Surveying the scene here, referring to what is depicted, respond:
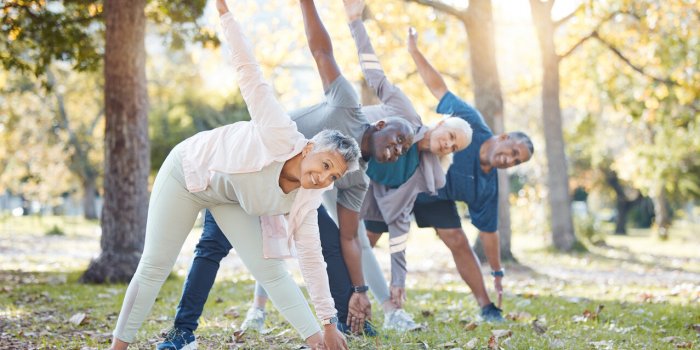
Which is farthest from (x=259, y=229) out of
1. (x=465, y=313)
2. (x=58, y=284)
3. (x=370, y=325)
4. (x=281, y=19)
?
(x=281, y=19)

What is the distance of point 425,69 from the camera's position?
611cm

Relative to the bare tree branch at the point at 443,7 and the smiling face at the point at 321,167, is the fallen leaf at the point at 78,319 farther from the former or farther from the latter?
the bare tree branch at the point at 443,7

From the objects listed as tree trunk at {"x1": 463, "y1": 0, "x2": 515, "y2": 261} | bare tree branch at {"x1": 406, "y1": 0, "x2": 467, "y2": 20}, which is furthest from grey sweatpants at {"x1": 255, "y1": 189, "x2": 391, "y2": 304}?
tree trunk at {"x1": 463, "y1": 0, "x2": 515, "y2": 261}

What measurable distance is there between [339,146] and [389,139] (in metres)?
0.76

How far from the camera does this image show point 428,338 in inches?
199

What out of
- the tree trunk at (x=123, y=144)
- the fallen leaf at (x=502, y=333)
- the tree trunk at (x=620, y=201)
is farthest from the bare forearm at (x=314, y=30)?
the tree trunk at (x=620, y=201)

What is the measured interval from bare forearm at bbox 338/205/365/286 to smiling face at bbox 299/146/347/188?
Answer: 1.15m

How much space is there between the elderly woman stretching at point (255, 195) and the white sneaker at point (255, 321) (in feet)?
4.50

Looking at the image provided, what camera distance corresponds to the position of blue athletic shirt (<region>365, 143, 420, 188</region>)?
214 inches

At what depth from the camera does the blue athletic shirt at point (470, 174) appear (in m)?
6.09

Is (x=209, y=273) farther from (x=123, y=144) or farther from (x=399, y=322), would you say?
(x=123, y=144)

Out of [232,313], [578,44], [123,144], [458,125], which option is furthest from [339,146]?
[578,44]

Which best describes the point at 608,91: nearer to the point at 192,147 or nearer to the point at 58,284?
the point at 58,284

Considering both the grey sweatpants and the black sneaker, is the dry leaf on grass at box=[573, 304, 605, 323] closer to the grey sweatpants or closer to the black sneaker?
the black sneaker
